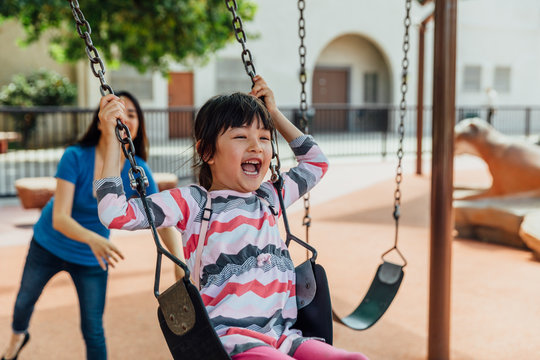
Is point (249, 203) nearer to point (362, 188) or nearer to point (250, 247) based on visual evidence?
point (250, 247)

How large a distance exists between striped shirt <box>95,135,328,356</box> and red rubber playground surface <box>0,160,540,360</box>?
158cm

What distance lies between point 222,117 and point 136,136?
4.05 ft

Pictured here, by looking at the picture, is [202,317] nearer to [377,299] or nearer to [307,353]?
[307,353]

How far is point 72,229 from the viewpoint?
7.86 ft

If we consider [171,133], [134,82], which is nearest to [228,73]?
[134,82]

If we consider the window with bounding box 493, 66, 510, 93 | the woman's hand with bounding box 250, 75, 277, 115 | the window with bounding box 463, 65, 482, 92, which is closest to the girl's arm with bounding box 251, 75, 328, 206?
the woman's hand with bounding box 250, 75, 277, 115

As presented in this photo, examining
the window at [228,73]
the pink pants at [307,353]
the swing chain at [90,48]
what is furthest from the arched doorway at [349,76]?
the pink pants at [307,353]

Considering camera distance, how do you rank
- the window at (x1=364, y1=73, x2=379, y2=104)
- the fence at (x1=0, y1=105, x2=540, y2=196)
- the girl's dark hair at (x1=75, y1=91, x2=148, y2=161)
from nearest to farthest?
the girl's dark hair at (x1=75, y1=91, x2=148, y2=161) → the fence at (x1=0, y1=105, x2=540, y2=196) → the window at (x1=364, y1=73, x2=379, y2=104)

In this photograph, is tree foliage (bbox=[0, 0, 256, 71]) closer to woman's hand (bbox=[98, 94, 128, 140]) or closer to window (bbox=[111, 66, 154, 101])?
window (bbox=[111, 66, 154, 101])

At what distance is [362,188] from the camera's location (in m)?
8.71

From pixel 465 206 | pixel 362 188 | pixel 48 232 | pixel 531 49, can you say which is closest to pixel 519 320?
pixel 465 206

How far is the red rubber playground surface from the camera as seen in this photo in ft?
10.5

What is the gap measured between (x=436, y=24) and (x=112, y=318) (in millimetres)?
2436

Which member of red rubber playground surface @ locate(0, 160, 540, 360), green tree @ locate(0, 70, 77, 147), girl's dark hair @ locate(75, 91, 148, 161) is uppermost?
green tree @ locate(0, 70, 77, 147)
